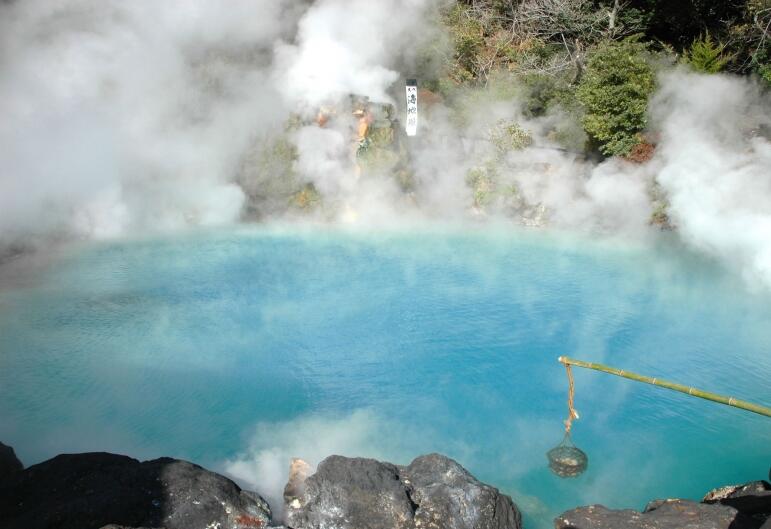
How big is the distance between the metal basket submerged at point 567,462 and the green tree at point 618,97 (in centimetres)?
909

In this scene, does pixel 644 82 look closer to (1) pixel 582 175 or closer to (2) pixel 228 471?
(1) pixel 582 175

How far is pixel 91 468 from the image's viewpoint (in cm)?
430

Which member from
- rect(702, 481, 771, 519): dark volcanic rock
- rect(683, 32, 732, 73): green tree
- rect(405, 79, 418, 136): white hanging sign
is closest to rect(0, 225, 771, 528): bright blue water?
rect(702, 481, 771, 519): dark volcanic rock

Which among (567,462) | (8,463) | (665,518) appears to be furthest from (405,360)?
(8,463)

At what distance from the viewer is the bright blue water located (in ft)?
17.7

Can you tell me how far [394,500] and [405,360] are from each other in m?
2.58

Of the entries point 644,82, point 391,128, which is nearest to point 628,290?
point 644,82

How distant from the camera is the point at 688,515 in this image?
13.7 ft

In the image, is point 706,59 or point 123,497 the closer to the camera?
point 123,497

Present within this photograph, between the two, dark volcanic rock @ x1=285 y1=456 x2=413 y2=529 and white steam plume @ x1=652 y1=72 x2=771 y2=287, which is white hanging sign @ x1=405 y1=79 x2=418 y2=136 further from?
dark volcanic rock @ x1=285 y1=456 x2=413 y2=529

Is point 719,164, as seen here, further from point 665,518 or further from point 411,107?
point 665,518

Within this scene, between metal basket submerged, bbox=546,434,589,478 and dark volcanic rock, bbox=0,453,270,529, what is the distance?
2.14 m

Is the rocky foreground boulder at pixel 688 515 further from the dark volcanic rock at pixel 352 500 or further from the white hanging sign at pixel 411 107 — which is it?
the white hanging sign at pixel 411 107

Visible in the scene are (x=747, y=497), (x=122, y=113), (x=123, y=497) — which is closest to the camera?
(x=123, y=497)
